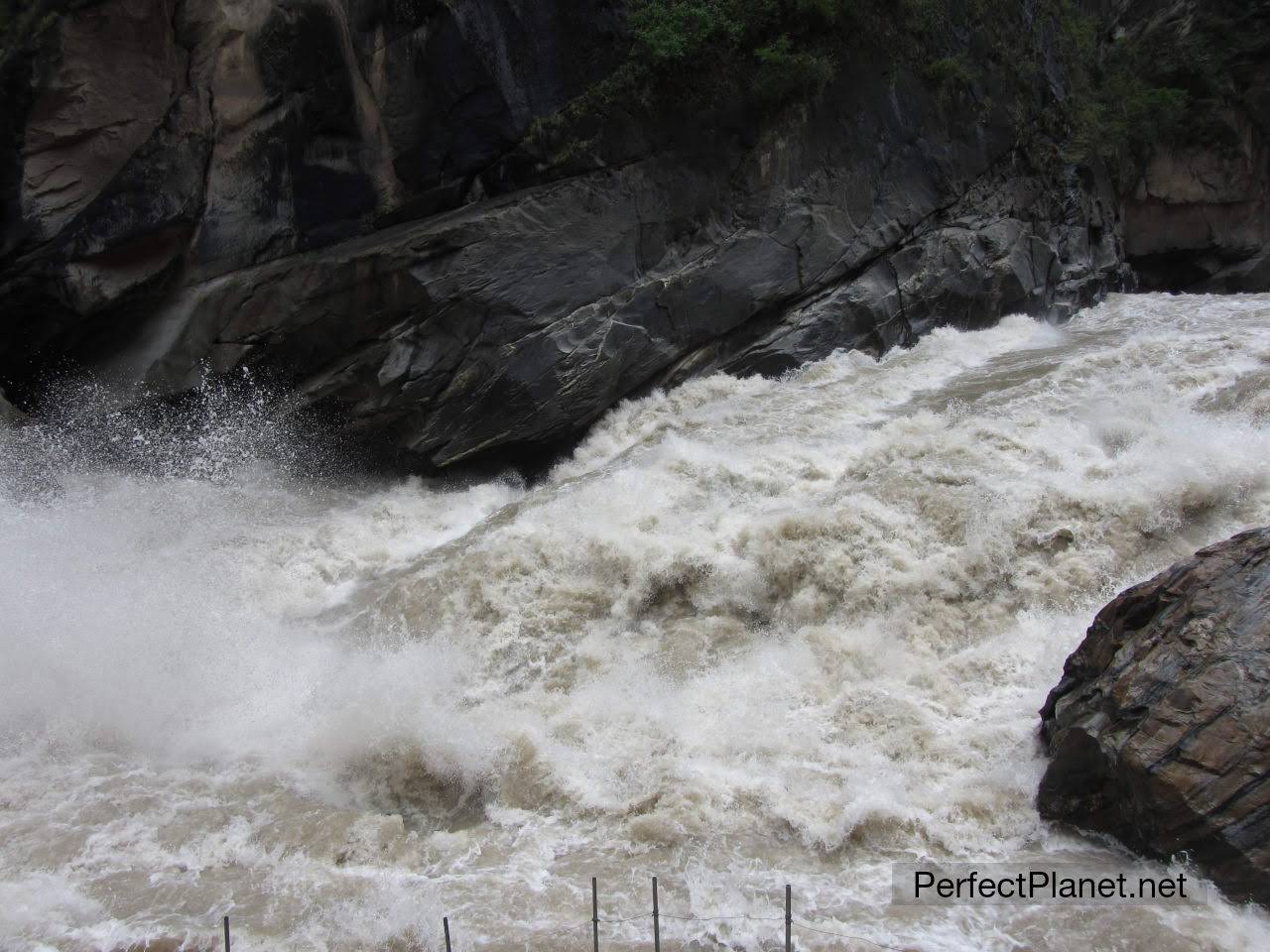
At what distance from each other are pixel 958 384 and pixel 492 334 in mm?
6348

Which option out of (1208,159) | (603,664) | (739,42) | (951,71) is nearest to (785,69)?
(739,42)

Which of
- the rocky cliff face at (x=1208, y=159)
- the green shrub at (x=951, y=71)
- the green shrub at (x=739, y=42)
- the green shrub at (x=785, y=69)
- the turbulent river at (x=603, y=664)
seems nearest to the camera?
the turbulent river at (x=603, y=664)

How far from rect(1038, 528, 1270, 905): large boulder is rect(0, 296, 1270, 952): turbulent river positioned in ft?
0.79

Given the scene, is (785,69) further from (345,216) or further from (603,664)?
(603,664)

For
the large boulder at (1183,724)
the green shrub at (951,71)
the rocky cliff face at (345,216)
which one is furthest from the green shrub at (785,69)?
the large boulder at (1183,724)

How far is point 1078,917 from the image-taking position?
4719mm

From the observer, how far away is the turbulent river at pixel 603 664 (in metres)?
5.17

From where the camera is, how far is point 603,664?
7422 millimetres

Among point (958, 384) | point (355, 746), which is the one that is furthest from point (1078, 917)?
point (958, 384)

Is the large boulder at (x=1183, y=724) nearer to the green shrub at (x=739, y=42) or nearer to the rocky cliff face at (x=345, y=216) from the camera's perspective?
the rocky cliff face at (x=345, y=216)

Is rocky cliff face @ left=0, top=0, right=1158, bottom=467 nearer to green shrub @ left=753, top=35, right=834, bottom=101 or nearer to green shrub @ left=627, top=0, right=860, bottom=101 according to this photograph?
green shrub @ left=627, top=0, right=860, bottom=101

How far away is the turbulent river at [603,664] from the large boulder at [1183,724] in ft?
0.79

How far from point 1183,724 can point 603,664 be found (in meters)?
4.09

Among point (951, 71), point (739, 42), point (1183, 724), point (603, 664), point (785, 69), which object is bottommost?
point (1183, 724)
